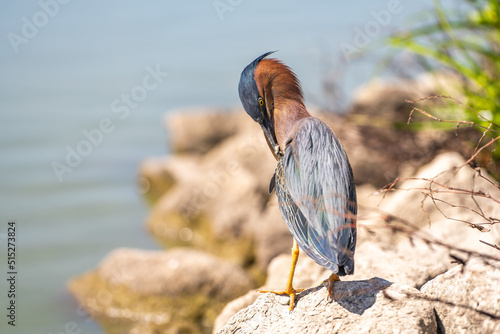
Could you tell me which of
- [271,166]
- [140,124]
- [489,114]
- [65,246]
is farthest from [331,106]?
[140,124]

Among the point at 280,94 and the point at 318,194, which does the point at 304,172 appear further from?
the point at 280,94

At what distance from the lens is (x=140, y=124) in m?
12.6

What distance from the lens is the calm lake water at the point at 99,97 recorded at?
8203 mm

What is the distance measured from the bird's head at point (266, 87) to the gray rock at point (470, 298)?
48.5 inches

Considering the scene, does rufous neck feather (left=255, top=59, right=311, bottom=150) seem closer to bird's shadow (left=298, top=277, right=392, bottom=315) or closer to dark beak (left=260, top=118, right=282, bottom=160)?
dark beak (left=260, top=118, right=282, bottom=160)

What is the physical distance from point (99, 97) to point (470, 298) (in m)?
11.1

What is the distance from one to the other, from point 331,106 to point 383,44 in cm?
104

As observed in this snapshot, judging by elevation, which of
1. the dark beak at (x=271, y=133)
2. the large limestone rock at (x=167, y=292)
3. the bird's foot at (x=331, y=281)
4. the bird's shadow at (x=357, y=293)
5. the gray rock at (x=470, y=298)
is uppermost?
the dark beak at (x=271, y=133)

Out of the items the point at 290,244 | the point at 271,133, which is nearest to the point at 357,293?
the point at 271,133

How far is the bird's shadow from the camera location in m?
3.09

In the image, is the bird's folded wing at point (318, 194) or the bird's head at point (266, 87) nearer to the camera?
the bird's folded wing at point (318, 194)

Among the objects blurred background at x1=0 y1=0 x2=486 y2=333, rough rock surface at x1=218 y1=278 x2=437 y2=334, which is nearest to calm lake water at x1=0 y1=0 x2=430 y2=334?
blurred background at x1=0 y1=0 x2=486 y2=333

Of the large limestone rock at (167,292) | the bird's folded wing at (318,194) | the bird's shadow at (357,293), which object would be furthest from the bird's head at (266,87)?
the large limestone rock at (167,292)

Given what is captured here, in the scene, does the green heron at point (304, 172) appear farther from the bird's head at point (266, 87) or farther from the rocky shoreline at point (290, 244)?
the rocky shoreline at point (290, 244)
